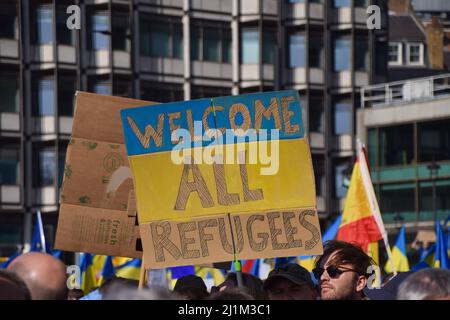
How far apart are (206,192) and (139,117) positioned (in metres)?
0.57

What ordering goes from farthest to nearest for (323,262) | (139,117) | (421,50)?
(421,50) < (139,117) < (323,262)

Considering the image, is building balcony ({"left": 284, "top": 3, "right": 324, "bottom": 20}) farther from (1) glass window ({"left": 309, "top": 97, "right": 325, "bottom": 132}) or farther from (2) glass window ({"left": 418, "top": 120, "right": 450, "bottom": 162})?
(2) glass window ({"left": 418, "top": 120, "right": 450, "bottom": 162})

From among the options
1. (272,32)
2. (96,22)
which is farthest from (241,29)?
(96,22)

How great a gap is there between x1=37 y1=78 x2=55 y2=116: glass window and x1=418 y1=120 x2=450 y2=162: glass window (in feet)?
38.4

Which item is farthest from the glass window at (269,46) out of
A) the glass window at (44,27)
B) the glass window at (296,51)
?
the glass window at (44,27)

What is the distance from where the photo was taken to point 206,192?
812 cm

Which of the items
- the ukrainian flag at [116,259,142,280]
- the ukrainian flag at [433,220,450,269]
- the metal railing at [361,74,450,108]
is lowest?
the ukrainian flag at [116,259,142,280]

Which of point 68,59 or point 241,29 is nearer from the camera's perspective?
point 68,59

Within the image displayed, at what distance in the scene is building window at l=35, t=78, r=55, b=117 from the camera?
46.4 meters

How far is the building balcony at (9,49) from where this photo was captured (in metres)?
46.1

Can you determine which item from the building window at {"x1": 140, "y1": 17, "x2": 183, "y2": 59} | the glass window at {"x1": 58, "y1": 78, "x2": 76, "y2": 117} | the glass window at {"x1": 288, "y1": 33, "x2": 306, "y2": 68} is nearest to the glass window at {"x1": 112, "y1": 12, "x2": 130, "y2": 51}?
the building window at {"x1": 140, "y1": 17, "x2": 183, "y2": 59}

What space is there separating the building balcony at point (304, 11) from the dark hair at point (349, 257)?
141 feet

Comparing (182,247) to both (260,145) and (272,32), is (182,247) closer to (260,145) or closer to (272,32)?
(260,145)

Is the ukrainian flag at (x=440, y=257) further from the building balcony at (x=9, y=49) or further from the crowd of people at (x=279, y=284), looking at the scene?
the building balcony at (x=9, y=49)
